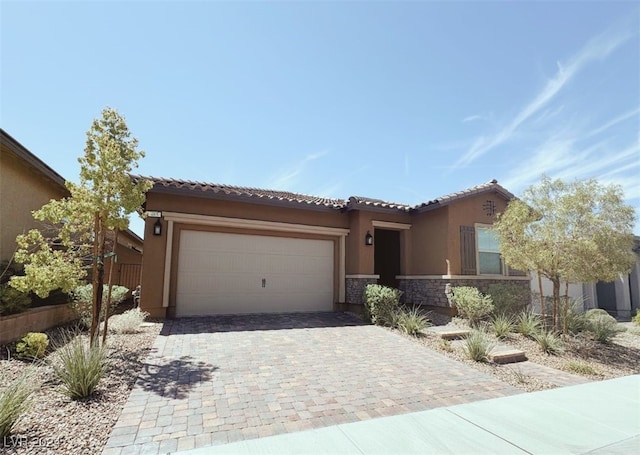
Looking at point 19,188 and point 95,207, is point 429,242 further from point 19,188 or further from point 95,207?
point 19,188

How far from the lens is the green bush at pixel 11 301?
6.32 meters

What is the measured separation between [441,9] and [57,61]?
9415 millimetres

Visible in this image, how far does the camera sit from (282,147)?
1227 cm

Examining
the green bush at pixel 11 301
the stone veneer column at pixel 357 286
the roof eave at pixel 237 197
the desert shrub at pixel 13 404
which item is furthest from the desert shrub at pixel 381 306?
the green bush at pixel 11 301

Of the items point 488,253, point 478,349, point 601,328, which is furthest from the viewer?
point 488,253

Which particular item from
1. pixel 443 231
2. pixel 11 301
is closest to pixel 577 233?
pixel 443 231

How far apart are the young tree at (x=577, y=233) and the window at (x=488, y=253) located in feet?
8.80

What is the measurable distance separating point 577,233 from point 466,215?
Answer: 3.72m

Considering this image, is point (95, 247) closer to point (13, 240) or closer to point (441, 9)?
point (13, 240)

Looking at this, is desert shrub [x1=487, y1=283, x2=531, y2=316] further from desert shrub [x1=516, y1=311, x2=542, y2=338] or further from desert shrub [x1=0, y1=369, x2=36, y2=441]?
desert shrub [x1=0, y1=369, x2=36, y2=441]

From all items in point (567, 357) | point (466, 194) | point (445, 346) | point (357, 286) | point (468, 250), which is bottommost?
point (567, 357)

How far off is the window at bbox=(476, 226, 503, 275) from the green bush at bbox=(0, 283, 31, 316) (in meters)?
12.8

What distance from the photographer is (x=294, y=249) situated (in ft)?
37.2

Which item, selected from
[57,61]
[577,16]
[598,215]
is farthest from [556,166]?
[57,61]
